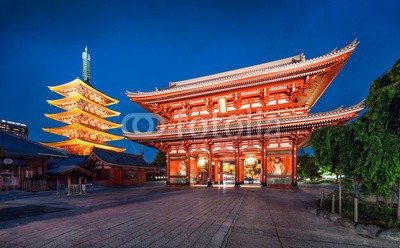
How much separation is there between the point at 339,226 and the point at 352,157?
89.3 inches

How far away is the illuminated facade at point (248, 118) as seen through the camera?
15.6 m

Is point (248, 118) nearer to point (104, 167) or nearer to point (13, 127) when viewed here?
point (104, 167)

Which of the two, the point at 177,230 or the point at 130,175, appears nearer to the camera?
the point at 177,230

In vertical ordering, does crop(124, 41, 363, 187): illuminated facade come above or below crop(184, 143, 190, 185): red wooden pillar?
above

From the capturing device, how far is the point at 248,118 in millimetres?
18219

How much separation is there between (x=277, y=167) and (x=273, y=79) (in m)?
7.66

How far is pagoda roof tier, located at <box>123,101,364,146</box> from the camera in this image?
1443cm

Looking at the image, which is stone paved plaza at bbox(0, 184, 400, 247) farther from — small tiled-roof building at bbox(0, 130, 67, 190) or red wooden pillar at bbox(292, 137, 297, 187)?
small tiled-roof building at bbox(0, 130, 67, 190)

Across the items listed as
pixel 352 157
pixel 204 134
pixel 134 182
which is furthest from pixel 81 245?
pixel 134 182

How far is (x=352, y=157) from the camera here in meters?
6.04

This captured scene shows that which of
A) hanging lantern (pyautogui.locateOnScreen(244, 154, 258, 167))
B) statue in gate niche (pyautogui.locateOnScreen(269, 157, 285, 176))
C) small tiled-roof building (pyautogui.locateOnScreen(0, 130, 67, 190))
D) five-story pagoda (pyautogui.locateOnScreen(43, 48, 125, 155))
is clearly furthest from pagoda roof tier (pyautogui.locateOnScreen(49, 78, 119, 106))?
statue in gate niche (pyautogui.locateOnScreen(269, 157, 285, 176))

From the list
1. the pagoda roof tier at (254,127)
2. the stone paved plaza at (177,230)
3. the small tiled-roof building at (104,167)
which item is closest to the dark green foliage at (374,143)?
the stone paved plaza at (177,230)

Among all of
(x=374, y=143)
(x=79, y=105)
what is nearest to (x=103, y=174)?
(x=79, y=105)

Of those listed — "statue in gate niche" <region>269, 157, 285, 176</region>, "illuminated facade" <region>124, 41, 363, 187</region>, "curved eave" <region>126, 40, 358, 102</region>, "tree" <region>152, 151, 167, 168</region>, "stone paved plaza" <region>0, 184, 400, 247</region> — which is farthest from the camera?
"tree" <region>152, 151, 167, 168</region>
